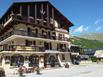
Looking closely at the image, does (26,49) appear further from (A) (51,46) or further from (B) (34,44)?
(A) (51,46)

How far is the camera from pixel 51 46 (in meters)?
52.0

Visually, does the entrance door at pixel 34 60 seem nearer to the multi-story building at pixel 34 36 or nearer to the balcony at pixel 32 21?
the multi-story building at pixel 34 36

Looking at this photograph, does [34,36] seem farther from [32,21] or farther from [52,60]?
[52,60]

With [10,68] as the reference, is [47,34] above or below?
above

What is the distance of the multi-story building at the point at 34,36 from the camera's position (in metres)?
43.5

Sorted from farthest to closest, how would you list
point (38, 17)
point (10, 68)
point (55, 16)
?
point (55, 16)
point (38, 17)
point (10, 68)

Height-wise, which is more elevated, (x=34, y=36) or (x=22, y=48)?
(x=34, y=36)

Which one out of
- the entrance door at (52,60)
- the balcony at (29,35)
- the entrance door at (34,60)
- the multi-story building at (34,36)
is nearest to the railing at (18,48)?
the multi-story building at (34,36)

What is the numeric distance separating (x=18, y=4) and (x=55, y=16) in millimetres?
12174

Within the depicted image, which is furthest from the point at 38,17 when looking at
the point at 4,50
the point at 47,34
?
the point at 4,50

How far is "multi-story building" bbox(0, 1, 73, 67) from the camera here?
4353 cm

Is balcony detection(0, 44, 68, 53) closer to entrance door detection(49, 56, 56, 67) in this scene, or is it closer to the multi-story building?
the multi-story building

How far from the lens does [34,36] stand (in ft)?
154

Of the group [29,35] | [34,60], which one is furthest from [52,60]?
[29,35]
